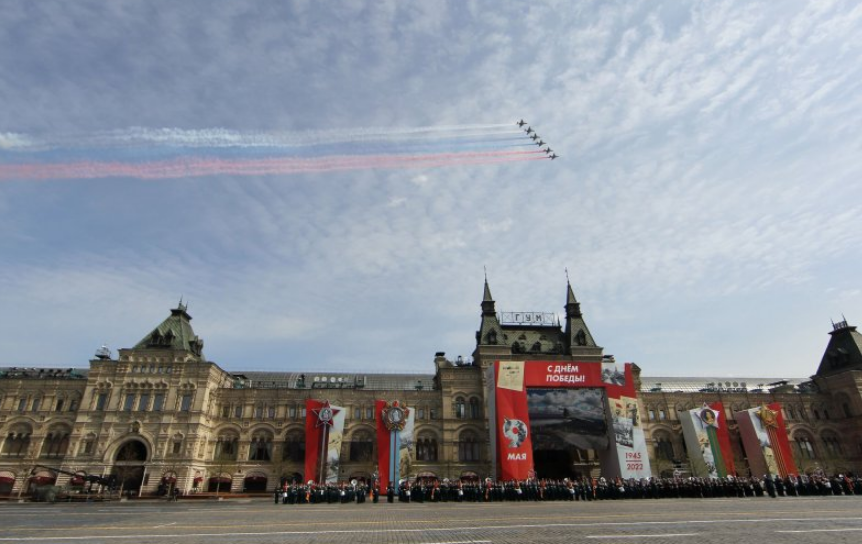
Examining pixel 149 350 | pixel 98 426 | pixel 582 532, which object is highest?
pixel 149 350

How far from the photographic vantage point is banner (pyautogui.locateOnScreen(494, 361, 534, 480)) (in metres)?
48.3

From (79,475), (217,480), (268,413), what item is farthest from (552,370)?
(79,475)

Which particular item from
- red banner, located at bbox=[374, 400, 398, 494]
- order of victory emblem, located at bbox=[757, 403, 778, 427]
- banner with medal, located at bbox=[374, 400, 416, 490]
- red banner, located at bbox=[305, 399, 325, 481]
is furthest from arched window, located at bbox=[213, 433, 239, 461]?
order of victory emblem, located at bbox=[757, 403, 778, 427]

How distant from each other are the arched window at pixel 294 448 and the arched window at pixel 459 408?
18.8 m

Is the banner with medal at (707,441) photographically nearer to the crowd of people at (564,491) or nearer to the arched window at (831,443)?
the crowd of people at (564,491)

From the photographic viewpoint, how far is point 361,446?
2318 inches

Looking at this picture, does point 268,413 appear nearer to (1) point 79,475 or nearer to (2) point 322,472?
(2) point 322,472

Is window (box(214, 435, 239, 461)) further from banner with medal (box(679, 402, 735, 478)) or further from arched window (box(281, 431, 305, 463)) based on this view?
banner with medal (box(679, 402, 735, 478))

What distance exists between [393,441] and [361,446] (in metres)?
9.13

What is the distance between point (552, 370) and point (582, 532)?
116ft

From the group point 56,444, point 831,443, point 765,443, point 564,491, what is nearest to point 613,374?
point 564,491

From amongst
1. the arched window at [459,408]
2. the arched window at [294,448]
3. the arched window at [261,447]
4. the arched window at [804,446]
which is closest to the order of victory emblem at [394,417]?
the arched window at [459,408]

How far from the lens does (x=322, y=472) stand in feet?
172

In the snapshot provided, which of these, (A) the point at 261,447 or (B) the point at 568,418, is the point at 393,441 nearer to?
(A) the point at 261,447
